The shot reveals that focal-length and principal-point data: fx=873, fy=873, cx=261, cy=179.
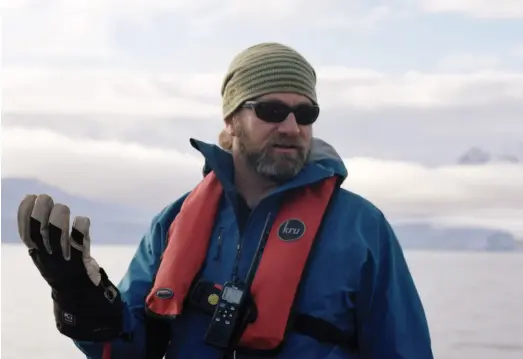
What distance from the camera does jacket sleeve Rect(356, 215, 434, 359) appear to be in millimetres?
3359

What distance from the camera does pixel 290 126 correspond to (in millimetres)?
3406

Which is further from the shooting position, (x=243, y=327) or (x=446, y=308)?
(x=446, y=308)

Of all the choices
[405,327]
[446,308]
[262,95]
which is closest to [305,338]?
[405,327]

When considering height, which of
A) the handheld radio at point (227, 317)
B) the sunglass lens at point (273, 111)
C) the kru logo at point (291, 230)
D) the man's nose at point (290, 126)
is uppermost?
the sunglass lens at point (273, 111)

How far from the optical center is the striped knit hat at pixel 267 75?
3.47 m

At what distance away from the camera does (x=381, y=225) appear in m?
3.46

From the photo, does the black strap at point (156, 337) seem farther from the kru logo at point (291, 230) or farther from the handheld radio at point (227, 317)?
the kru logo at point (291, 230)

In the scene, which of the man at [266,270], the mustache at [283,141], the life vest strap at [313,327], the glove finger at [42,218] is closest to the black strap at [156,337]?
the man at [266,270]

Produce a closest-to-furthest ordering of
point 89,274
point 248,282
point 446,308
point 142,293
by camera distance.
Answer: point 89,274 < point 248,282 < point 142,293 < point 446,308

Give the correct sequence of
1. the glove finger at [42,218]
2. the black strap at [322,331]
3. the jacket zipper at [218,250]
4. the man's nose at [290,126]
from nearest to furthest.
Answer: the glove finger at [42,218], the black strap at [322,331], the man's nose at [290,126], the jacket zipper at [218,250]

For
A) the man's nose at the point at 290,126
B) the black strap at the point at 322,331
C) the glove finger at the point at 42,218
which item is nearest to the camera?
the glove finger at the point at 42,218

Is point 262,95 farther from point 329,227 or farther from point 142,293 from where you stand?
point 142,293

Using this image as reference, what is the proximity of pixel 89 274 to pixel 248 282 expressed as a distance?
617 millimetres

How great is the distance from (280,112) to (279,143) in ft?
0.40
